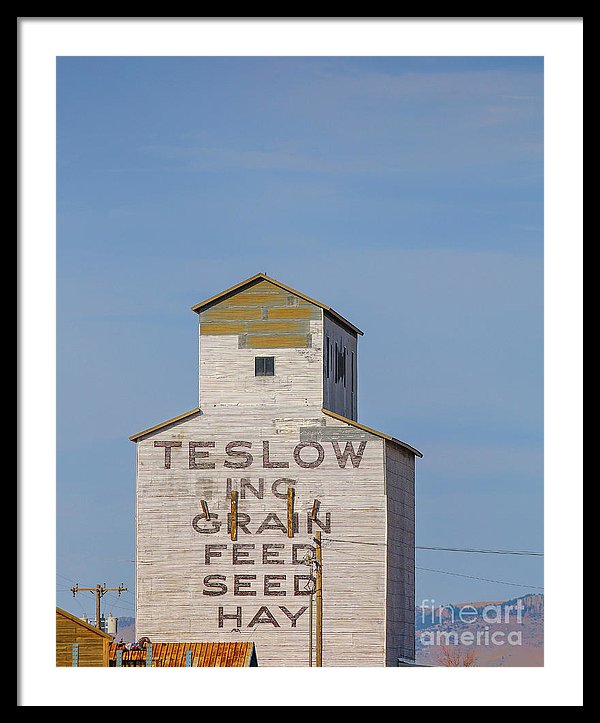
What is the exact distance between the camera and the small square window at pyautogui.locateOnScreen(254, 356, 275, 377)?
48.4 meters

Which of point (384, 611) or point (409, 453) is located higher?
point (409, 453)

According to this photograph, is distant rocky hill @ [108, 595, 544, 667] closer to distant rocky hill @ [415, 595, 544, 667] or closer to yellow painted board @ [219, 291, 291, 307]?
distant rocky hill @ [415, 595, 544, 667]

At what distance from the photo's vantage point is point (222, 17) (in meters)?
12.7

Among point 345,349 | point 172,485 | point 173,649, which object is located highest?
point 345,349

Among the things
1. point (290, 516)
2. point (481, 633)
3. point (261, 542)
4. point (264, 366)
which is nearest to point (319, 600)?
point (261, 542)

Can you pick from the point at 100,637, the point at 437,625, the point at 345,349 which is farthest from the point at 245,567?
the point at 437,625

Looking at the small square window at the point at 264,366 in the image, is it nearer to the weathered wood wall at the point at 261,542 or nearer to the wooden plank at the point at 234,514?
the weathered wood wall at the point at 261,542

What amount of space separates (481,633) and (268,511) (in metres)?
35.7

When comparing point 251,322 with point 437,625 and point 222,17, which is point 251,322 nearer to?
point 437,625

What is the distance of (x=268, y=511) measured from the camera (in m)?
46.9

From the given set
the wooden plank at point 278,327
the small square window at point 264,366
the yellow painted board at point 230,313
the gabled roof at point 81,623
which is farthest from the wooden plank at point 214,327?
the gabled roof at point 81,623

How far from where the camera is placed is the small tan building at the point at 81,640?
1599 inches

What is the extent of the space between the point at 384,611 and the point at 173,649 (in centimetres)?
665

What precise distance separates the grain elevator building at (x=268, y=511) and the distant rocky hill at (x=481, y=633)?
36.2ft
